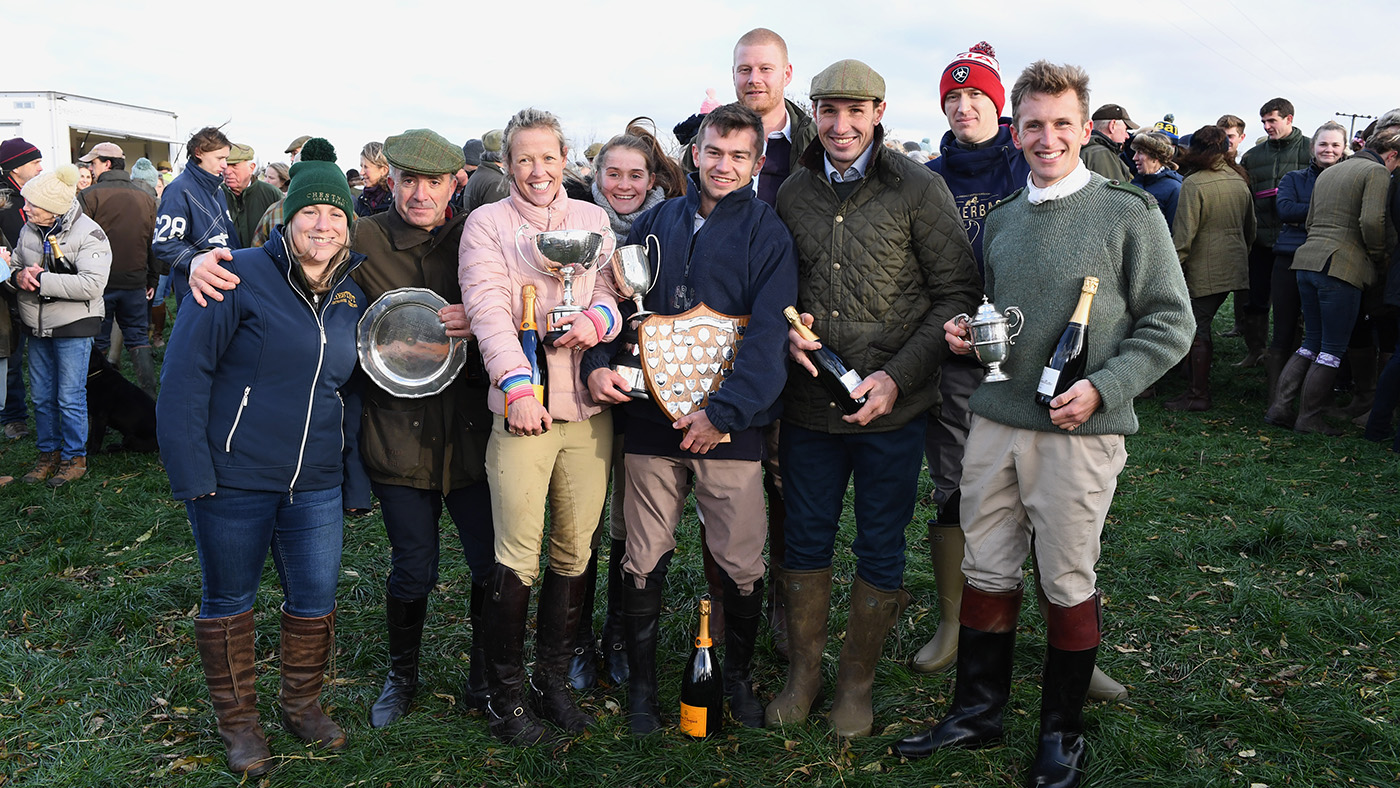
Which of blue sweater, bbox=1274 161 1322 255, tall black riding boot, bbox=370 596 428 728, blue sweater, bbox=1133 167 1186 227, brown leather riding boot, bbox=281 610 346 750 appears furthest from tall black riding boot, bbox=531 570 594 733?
blue sweater, bbox=1274 161 1322 255

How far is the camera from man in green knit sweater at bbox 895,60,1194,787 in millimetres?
2779

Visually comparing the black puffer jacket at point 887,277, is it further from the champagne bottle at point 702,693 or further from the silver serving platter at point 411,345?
the silver serving platter at point 411,345

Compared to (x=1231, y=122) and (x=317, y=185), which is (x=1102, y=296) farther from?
(x=1231, y=122)

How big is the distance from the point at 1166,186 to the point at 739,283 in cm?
655

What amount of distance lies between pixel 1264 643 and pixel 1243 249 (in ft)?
16.2

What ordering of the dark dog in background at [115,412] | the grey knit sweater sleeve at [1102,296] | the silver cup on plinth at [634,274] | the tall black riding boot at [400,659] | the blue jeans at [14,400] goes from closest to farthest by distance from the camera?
the grey knit sweater sleeve at [1102,296] < the silver cup on plinth at [634,274] < the tall black riding boot at [400,659] < the dark dog in background at [115,412] < the blue jeans at [14,400]

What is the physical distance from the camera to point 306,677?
325 cm

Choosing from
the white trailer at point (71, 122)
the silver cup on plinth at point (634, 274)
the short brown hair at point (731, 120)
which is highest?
the white trailer at point (71, 122)

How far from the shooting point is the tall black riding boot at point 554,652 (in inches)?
133

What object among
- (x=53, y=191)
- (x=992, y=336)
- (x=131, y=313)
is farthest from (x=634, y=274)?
(x=131, y=313)

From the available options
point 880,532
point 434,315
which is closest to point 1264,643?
point 880,532

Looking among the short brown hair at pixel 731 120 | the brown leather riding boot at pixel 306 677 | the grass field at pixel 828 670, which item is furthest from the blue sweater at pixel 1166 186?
the brown leather riding boot at pixel 306 677

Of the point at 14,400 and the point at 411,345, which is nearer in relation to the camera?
the point at 411,345

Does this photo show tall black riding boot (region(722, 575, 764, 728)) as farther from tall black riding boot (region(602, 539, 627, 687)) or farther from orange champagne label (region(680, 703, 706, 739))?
tall black riding boot (region(602, 539, 627, 687))
